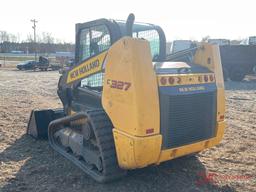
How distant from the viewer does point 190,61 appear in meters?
4.82

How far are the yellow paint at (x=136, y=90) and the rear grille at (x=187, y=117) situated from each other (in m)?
0.15

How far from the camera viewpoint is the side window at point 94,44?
457 centimetres

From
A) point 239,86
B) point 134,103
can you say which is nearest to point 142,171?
point 134,103

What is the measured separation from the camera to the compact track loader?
355 cm

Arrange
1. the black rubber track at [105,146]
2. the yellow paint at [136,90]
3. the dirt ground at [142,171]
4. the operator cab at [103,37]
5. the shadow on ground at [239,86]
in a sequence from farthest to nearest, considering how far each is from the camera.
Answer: the shadow on ground at [239,86] < the operator cab at [103,37] < the dirt ground at [142,171] < the black rubber track at [105,146] < the yellow paint at [136,90]

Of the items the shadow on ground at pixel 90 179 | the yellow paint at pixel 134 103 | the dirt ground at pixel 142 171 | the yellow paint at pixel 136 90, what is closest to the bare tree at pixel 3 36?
the dirt ground at pixel 142 171

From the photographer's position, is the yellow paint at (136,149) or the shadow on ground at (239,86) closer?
the yellow paint at (136,149)

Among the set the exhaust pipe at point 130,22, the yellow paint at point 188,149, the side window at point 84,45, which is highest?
the exhaust pipe at point 130,22

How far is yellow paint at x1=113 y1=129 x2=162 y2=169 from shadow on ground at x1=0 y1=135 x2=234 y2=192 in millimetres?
497

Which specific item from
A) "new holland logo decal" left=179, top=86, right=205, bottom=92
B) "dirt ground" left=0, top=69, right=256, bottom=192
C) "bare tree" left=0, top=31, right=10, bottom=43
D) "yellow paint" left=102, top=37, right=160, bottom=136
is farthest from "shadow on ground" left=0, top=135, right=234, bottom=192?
"bare tree" left=0, top=31, right=10, bottom=43

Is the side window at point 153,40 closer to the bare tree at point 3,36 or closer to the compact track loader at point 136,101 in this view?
the compact track loader at point 136,101

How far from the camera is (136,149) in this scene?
11.6 feet

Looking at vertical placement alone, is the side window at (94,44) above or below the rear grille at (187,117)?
above

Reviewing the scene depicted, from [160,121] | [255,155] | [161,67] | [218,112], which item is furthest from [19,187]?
[255,155]
